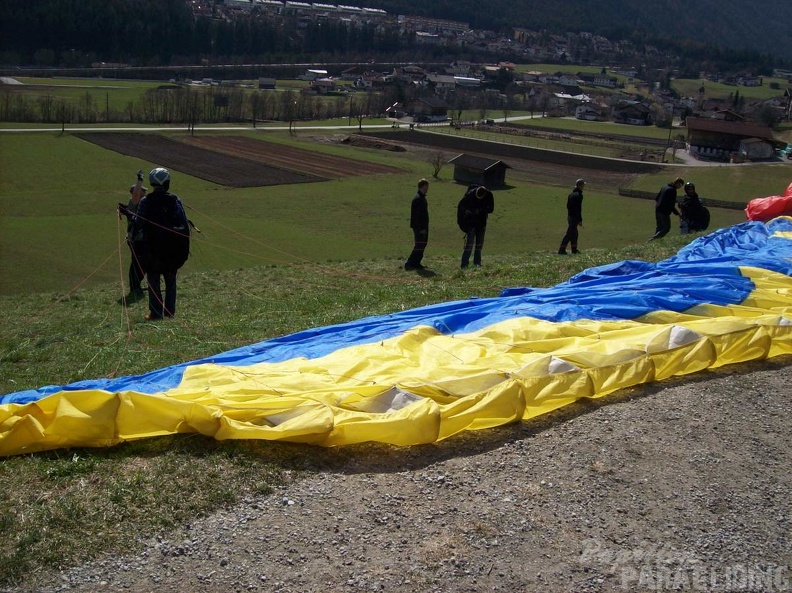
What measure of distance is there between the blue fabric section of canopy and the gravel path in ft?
7.26

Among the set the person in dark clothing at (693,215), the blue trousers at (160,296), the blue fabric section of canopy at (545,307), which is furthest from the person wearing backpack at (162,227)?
the person in dark clothing at (693,215)

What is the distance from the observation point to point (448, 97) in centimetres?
12612

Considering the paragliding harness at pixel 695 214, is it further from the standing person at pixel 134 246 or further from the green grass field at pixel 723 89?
the green grass field at pixel 723 89

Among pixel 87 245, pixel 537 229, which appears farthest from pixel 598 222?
pixel 87 245

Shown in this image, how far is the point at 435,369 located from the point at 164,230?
5970 mm

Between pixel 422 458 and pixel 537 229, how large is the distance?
1387 inches

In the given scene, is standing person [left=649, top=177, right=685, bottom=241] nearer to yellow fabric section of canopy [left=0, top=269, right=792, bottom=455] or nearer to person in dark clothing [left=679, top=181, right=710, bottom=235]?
person in dark clothing [left=679, top=181, right=710, bottom=235]

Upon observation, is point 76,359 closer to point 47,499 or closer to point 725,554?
point 47,499

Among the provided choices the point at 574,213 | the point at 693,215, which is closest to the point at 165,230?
the point at 574,213

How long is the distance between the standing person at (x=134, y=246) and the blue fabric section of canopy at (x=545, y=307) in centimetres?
483

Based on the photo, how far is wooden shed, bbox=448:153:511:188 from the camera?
56.2 metres

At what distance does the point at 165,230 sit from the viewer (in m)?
11.8

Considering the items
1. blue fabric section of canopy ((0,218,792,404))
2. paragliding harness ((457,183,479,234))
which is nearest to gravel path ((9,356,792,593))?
blue fabric section of canopy ((0,218,792,404))

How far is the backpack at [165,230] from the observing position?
38.8 ft
